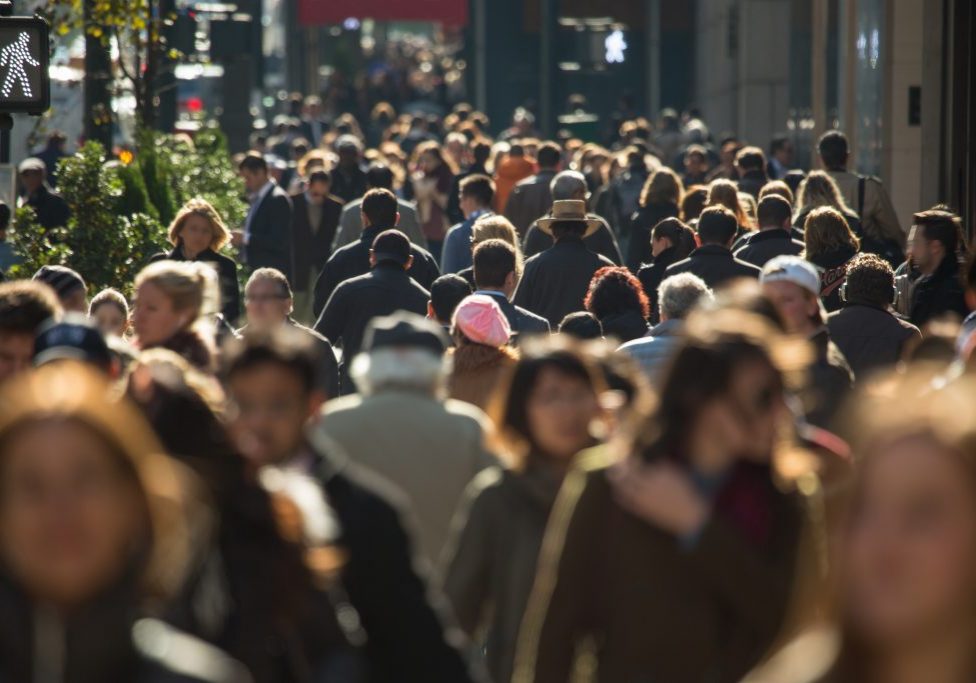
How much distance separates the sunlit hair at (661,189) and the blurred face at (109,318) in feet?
24.8

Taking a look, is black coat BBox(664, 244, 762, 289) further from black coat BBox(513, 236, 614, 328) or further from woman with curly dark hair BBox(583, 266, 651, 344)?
woman with curly dark hair BBox(583, 266, 651, 344)

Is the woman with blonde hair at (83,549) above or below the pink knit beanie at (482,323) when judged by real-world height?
above

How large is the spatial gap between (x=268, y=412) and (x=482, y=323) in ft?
13.0

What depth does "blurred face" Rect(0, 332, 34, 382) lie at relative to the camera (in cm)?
700

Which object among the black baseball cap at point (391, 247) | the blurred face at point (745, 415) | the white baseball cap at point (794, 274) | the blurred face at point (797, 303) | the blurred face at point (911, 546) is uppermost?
the blurred face at point (911, 546)

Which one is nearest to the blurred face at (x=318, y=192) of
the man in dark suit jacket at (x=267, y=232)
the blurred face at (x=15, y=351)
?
the man in dark suit jacket at (x=267, y=232)

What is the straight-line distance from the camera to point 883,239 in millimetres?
15242

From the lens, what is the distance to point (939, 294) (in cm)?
1098

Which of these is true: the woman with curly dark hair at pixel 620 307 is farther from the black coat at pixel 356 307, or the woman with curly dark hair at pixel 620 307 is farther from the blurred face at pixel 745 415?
the blurred face at pixel 745 415

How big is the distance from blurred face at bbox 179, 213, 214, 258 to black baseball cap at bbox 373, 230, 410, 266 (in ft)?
3.10

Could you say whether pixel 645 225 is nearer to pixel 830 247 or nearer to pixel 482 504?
pixel 830 247

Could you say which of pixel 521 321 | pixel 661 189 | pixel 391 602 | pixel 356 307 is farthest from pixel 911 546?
pixel 661 189

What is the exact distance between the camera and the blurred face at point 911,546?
2.63 m

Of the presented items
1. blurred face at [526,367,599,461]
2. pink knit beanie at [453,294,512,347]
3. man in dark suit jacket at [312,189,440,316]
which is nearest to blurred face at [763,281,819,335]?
pink knit beanie at [453,294,512,347]
